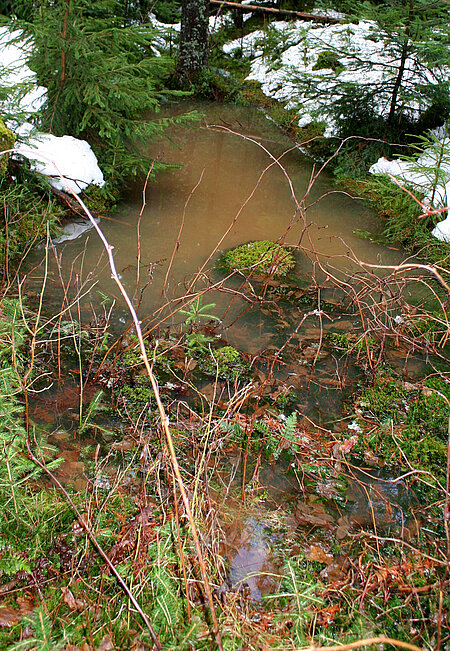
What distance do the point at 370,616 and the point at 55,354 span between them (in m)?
2.80

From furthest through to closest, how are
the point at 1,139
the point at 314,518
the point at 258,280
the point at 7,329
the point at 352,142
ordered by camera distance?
the point at 352,142, the point at 258,280, the point at 1,139, the point at 7,329, the point at 314,518

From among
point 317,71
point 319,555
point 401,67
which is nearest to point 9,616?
point 319,555

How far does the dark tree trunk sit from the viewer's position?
32.4 ft

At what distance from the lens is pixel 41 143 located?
5.48m

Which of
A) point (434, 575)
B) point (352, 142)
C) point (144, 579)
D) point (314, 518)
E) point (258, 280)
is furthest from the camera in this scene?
point (352, 142)

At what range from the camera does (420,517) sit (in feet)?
9.70

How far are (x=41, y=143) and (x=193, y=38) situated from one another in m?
6.24

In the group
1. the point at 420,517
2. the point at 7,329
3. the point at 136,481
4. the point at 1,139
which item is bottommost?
the point at 420,517

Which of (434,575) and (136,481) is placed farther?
(136,481)

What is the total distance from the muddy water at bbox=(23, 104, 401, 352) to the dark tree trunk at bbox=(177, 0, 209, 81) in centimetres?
272

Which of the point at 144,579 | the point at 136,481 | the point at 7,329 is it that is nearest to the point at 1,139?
the point at 7,329

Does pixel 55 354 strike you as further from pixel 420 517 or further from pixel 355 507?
pixel 420 517

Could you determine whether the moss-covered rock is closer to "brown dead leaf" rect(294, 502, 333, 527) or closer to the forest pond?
the forest pond

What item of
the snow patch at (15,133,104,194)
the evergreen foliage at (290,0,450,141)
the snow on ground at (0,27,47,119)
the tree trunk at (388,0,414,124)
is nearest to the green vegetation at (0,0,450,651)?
the snow patch at (15,133,104,194)
